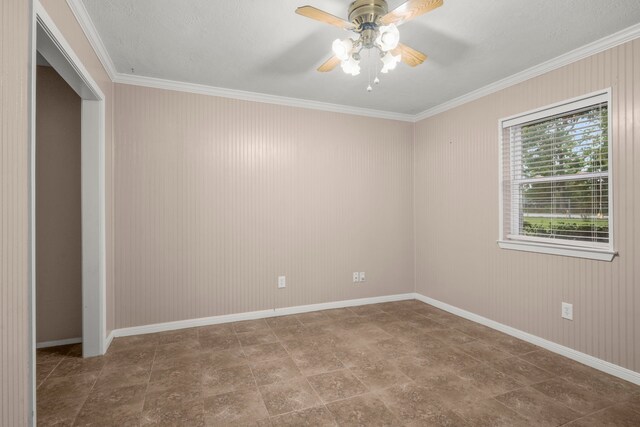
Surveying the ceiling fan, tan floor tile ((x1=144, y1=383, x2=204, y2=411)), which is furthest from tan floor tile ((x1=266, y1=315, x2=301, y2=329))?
the ceiling fan

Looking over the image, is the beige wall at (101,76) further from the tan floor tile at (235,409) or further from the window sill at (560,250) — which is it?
the window sill at (560,250)

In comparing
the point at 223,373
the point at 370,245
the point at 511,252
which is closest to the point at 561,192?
the point at 511,252

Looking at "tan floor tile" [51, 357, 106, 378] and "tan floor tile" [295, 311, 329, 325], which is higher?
"tan floor tile" [51, 357, 106, 378]

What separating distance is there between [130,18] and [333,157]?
8.02ft

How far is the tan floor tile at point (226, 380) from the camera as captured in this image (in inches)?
84.5

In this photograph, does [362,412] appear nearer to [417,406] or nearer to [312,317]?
[417,406]

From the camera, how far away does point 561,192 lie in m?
2.77

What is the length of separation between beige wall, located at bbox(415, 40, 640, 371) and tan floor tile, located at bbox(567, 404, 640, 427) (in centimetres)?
53

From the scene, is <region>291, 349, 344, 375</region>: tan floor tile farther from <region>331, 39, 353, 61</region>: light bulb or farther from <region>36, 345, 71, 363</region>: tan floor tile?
<region>331, 39, 353, 61</region>: light bulb

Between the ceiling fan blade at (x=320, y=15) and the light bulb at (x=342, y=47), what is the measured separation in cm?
8

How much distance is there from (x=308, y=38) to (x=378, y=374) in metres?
2.66

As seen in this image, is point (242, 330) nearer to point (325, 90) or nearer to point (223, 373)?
point (223, 373)

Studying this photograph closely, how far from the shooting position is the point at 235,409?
1927 mm

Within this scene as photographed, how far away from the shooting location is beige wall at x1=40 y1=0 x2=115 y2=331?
1.82 meters
